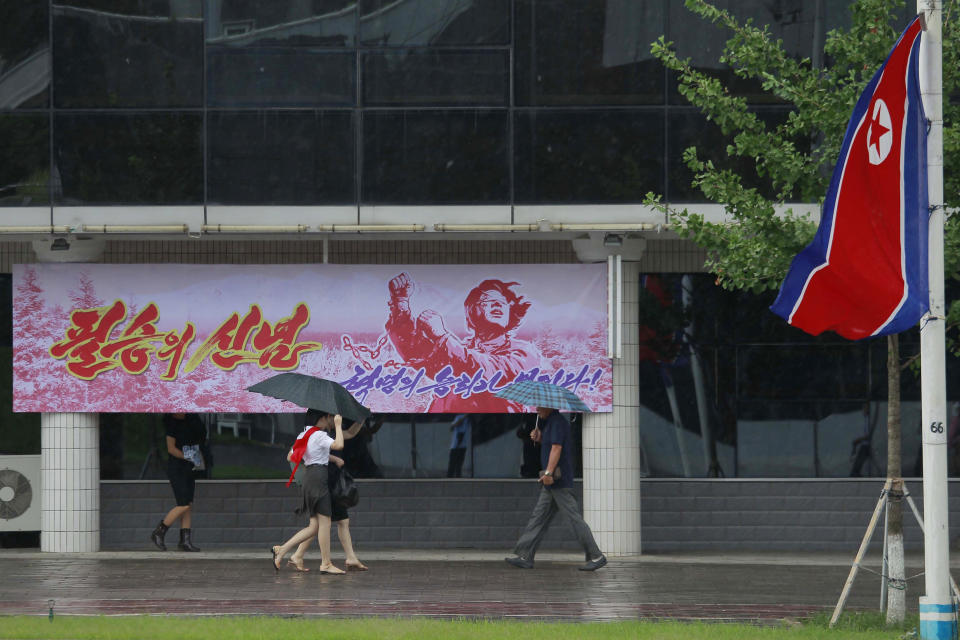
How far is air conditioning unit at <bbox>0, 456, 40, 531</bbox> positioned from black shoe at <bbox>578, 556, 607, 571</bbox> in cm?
680

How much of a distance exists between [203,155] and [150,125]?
67 centimetres

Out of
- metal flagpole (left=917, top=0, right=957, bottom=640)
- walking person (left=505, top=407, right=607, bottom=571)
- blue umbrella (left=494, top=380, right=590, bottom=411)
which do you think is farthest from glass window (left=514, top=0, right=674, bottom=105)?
metal flagpole (left=917, top=0, right=957, bottom=640)

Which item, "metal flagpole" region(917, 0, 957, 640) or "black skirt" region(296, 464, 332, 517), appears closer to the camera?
"metal flagpole" region(917, 0, 957, 640)

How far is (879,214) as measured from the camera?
9.87 meters

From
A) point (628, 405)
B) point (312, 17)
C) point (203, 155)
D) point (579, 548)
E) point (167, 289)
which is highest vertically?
point (312, 17)

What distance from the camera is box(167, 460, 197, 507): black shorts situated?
17.0 meters

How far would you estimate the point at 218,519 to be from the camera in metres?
18.0

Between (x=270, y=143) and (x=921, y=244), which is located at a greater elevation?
(x=270, y=143)

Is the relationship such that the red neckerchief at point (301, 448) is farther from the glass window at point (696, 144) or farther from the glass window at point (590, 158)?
the glass window at point (696, 144)

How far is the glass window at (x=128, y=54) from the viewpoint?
16422 millimetres

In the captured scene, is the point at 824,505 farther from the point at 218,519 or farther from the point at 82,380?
the point at 82,380

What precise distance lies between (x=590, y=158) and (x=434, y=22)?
7.56ft

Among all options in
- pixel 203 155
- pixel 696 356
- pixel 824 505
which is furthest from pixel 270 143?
pixel 824 505

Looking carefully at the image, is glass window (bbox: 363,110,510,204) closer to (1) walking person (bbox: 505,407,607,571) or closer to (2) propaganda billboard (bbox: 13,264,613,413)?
(2) propaganda billboard (bbox: 13,264,613,413)
